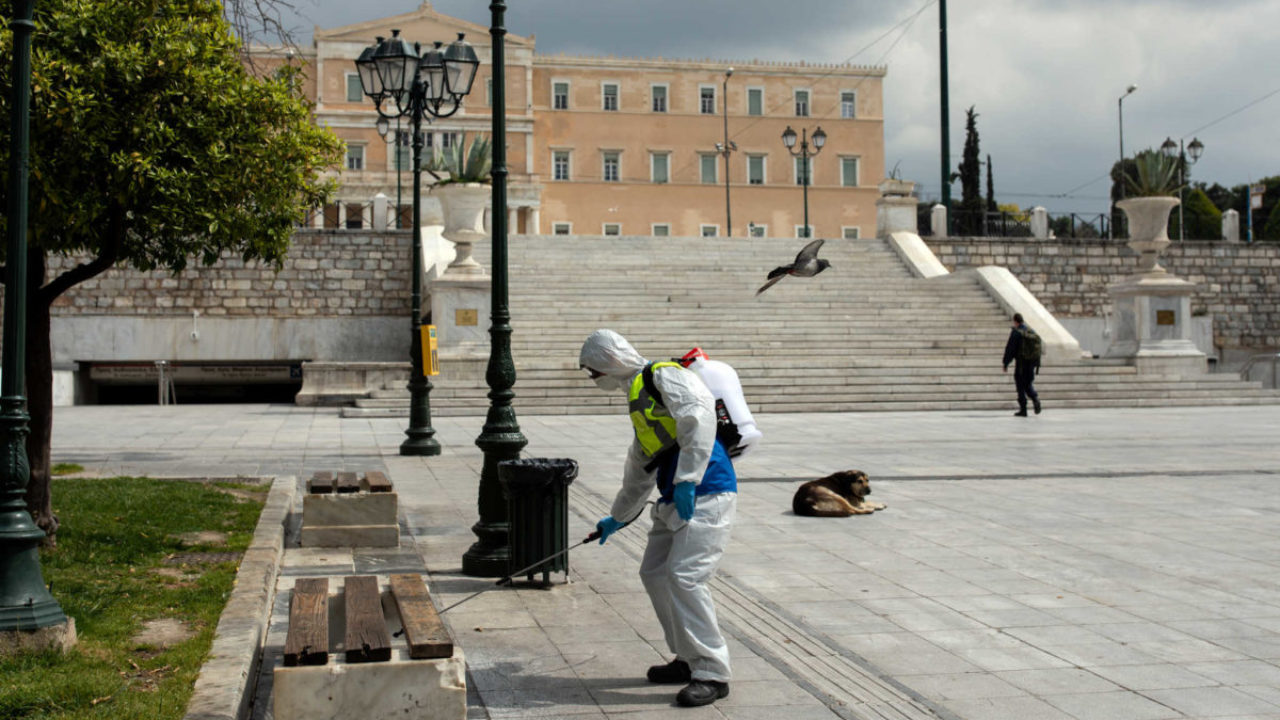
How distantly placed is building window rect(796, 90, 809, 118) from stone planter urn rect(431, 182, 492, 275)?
152 ft

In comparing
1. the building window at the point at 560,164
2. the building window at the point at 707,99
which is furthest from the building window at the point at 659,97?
the building window at the point at 560,164

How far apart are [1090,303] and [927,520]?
85.4 ft

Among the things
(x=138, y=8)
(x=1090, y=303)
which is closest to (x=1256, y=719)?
(x=138, y=8)

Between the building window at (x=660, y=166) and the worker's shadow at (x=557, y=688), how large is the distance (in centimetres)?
6120

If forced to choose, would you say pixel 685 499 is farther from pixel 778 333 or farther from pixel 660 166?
pixel 660 166

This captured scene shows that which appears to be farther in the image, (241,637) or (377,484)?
(377,484)

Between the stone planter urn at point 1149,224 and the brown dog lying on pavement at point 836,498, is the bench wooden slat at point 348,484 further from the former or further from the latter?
the stone planter urn at point 1149,224

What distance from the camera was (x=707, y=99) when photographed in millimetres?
66250

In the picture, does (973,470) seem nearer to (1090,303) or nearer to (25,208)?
(25,208)

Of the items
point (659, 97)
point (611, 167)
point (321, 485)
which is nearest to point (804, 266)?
point (321, 485)

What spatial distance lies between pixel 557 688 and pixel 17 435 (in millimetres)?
2398

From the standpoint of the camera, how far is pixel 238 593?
578cm

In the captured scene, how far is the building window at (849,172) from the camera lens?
6725 centimetres

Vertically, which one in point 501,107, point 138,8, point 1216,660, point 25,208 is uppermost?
point 138,8
